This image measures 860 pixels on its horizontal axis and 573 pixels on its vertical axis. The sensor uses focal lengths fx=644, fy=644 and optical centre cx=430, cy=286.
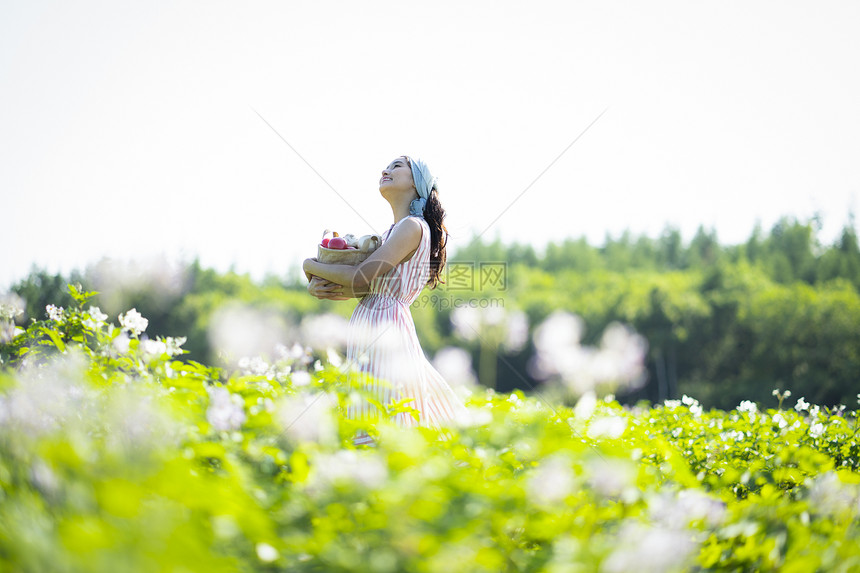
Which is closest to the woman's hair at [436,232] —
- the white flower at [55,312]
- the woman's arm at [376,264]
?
the woman's arm at [376,264]

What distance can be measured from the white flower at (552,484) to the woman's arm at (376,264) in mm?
2060

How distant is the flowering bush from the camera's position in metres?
1.12

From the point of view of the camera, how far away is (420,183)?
372cm

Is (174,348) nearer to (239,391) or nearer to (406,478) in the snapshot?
(239,391)

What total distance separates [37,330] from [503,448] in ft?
7.32

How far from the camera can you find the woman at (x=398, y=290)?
3.16 m

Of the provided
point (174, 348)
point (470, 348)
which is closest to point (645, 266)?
point (470, 348)

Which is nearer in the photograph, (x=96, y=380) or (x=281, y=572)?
(x=281, y=572)

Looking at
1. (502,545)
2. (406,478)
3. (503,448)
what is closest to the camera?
(406,478)

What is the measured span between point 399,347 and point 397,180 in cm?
101

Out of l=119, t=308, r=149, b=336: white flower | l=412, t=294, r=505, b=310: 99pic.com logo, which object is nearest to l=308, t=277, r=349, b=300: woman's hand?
l=119, t=308, r=149, b=336: white flower

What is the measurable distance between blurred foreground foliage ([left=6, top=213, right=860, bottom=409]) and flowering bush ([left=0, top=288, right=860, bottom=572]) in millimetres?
13787

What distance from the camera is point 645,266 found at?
194 feet

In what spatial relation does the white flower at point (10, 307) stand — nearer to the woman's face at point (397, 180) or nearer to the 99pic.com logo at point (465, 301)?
the woman's face at point (397, 180)
